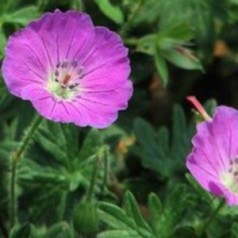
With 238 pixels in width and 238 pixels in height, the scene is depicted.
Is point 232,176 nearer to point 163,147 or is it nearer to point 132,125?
point 163,147

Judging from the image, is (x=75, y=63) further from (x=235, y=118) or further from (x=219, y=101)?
(x=219, y=101)

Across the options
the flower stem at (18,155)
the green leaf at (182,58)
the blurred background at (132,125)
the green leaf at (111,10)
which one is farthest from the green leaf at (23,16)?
the green leaf at (182,58)

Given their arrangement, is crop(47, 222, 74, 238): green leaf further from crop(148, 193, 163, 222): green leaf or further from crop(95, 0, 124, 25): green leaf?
crop(95, 0, 124, 25): green leaf

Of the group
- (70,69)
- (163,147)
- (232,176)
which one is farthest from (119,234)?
(163,147)

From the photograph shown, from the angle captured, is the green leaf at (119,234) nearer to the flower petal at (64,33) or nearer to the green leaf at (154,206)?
the green leaf at (154,206)

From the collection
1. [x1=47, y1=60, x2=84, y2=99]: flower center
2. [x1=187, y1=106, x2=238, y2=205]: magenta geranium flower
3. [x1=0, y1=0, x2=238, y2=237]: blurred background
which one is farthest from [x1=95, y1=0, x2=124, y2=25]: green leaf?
[x1=187, y1=106, x2=238, y2=205]: magenta geranium flower

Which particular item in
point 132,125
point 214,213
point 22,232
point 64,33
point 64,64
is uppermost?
point 64,33

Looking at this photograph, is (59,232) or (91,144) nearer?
(59,232)
